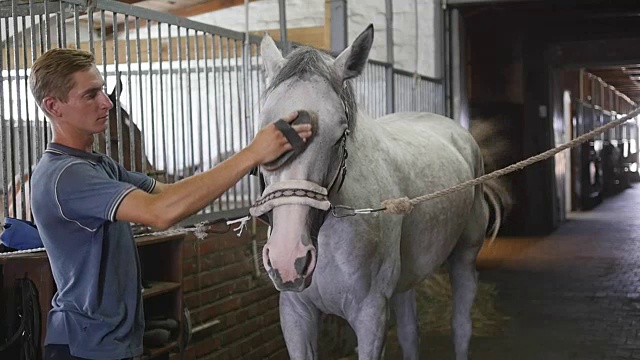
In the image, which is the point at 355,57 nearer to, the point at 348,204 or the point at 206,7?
the point at 348,204

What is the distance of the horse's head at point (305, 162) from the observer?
1786mm

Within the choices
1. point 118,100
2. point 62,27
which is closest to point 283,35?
point 118,100

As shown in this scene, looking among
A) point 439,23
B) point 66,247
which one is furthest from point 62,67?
point 439,23

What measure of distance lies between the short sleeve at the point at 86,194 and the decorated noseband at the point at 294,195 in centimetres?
31

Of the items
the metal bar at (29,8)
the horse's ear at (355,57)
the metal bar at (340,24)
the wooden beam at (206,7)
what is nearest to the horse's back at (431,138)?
the horse's ear at (355,57)

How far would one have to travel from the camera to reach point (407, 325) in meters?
3.40

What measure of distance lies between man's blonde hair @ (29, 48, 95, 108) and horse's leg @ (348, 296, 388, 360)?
1039mm

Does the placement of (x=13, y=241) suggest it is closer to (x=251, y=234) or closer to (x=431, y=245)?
(x=431, y=245)

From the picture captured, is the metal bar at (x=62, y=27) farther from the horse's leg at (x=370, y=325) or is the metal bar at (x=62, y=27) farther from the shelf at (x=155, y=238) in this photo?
the horse's leg at (x=370, y=325)

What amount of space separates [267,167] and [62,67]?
50 cm

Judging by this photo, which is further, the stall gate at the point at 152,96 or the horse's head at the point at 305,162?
the stall gate at the point at 152,96

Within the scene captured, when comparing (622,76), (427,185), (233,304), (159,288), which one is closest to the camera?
(159,288)

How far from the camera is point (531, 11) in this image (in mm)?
8023

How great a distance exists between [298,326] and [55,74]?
105 cm
